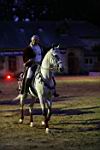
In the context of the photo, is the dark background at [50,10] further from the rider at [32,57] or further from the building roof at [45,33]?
the rider at [32,57]

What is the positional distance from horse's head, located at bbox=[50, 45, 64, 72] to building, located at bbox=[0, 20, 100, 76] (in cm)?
5216

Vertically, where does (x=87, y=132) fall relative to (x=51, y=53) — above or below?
below

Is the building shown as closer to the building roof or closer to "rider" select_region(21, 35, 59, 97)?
the building roof

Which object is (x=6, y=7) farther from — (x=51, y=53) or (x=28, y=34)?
(x=51, y=53)

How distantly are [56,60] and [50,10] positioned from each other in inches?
2864

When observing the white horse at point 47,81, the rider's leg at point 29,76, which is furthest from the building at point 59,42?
the white horse at point 47,81

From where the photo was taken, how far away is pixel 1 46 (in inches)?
2667

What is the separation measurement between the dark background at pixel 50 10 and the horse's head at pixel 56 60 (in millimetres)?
68973

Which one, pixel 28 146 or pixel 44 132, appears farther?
pixel 44 132

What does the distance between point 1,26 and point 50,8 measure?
16633 millimetres

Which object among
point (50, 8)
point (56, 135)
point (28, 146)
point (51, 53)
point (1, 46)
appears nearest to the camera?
point (28, 146)

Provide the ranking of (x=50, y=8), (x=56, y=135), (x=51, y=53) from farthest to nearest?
(x=50, y=8), (x=51, y=53), (x=56, y=135)

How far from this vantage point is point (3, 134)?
1398 cm

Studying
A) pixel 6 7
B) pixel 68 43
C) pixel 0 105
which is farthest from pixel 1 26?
pixel 0 105
